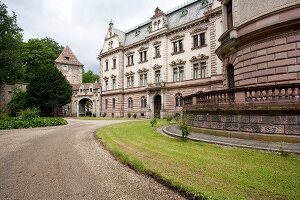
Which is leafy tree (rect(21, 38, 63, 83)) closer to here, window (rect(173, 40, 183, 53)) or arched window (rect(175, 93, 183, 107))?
window (rect(173, 40, 183, 53))

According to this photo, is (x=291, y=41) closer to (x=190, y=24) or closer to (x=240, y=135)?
(x=240, y=135)

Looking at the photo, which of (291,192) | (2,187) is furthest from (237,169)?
(2,187)

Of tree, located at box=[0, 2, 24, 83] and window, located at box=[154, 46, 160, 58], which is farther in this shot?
tree, located at box=[0, 2, 24, 83]

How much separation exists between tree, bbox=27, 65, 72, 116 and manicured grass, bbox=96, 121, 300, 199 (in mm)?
37803

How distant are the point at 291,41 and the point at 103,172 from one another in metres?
10.9

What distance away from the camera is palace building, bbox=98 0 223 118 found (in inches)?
1209

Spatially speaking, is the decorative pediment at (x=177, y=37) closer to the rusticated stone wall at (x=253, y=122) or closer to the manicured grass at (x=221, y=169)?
the rusticated stone wall at (x=253, y=122)

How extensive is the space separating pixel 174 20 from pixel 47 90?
2483 cm

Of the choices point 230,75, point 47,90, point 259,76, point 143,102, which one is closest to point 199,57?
point 143,102

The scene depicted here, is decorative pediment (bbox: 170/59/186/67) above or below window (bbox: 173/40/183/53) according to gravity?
below

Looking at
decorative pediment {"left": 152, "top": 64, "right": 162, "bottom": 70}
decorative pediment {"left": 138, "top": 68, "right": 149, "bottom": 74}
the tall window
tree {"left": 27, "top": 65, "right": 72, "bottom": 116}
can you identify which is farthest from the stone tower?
the tall window

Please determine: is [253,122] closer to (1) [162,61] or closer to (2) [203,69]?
(2) [203,69]

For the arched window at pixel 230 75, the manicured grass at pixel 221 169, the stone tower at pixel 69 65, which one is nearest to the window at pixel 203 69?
the arched window at pixel 230 75

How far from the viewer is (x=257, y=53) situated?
13219 millimetres
